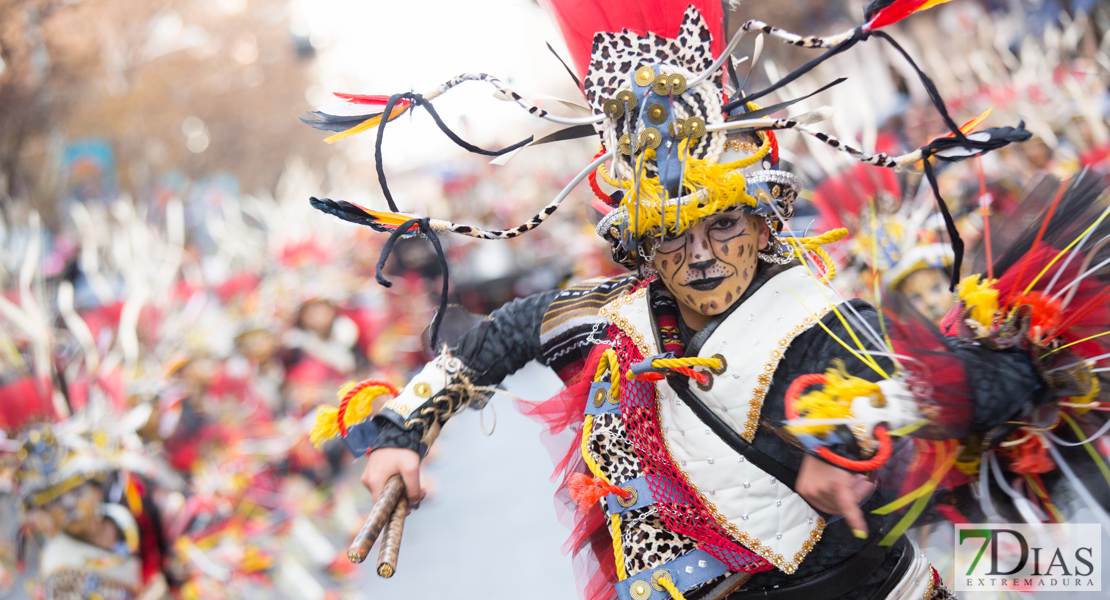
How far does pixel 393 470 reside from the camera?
1.97 meters

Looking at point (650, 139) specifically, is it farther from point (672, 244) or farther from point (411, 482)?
point (411, 482)

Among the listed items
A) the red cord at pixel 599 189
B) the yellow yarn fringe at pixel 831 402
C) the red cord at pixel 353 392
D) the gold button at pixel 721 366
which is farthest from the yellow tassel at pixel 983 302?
the red cord at pixel 353 392

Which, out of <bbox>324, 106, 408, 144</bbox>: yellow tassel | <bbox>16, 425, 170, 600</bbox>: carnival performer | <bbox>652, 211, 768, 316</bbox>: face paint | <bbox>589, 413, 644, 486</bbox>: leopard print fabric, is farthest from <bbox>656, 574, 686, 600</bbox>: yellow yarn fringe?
<bbox>16, 425, 170, 600</bbox>: carnival performer

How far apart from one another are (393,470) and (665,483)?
66 centimetres

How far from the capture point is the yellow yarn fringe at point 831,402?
144cm

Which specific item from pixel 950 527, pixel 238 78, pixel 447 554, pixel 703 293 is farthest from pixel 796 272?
pixel 238 78

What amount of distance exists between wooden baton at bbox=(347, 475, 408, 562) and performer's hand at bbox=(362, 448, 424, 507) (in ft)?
0.05

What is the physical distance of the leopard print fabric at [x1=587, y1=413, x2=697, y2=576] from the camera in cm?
195

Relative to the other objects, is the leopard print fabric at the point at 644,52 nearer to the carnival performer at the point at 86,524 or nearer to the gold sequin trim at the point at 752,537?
the gold sequin trim at the point at 752,537

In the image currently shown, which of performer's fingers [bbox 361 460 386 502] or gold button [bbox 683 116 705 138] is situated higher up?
gold button [bbox 683 116 705 138]

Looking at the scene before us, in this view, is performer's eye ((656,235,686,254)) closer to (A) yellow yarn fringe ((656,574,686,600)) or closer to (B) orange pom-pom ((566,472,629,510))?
(B) orange pom-pom ((566,472,629,510))

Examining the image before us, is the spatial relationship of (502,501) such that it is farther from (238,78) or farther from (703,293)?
(238,78)

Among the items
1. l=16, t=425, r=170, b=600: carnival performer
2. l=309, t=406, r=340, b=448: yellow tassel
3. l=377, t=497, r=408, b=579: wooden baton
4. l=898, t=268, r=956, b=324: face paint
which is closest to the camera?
l=377, t=497, r=408, b=579: wooden baton

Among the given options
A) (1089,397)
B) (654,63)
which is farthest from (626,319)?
(1089,397)
